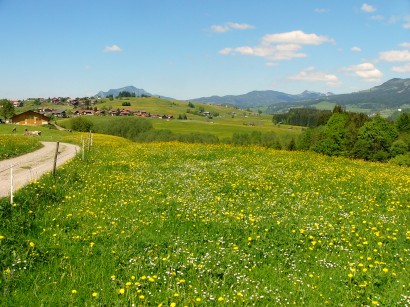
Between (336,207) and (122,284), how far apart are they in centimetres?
941

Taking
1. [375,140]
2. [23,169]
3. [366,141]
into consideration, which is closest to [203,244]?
[23,169]

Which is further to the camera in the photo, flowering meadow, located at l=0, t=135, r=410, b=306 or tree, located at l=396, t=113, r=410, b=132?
tree, located at l=396, t=113, r=410, b=132

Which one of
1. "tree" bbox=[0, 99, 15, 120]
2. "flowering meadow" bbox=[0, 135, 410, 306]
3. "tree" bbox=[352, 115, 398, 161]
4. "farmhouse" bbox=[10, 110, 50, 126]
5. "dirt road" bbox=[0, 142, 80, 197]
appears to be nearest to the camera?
"flowering meadow" bbox=[0, 135, 410, 306]

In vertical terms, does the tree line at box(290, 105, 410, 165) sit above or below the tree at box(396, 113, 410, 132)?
below

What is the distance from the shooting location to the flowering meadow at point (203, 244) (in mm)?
7082

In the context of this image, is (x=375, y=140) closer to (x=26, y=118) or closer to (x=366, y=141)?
(x=366, y=141)

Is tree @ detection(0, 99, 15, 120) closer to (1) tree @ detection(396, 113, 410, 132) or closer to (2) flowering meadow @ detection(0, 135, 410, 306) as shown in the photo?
(2) flowering meadow @ detection(0, 135, 410, 306)

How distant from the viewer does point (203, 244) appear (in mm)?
9703

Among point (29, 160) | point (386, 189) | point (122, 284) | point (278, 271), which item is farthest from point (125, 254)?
point (29, 160)

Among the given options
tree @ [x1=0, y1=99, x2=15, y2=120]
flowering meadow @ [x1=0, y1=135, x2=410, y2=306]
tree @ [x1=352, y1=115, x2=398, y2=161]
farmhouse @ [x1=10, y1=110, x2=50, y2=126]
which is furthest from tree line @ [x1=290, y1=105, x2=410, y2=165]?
tree @ [x1=0, y1=99, x2=15, y2=120]

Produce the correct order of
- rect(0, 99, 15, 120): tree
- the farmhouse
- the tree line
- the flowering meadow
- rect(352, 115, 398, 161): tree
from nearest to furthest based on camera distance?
the flowering meadow → the tree line → rect(352, 115, 398, 161): tree → the farmhouse → rect(0, 99, 15, 120): tree

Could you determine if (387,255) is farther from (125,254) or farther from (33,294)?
(33,294)

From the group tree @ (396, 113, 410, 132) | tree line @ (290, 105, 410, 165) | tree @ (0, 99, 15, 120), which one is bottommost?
tree line @ (290, 105, 410, 165)

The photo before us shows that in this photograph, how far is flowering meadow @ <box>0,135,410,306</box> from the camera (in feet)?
23.2
